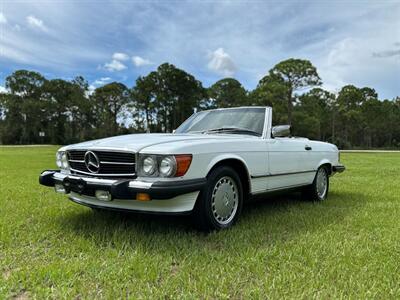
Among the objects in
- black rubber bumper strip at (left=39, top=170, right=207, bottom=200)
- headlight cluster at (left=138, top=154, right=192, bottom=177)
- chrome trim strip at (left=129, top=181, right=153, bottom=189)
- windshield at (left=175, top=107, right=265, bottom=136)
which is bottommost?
black rubber bumper strip at (left=39, top=170, right=207, bottom=200)

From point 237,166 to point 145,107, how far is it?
191ft

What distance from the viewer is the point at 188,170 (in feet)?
10.6

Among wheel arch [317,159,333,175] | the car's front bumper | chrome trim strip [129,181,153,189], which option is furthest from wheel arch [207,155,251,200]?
wheel arch [317,159,333,175]

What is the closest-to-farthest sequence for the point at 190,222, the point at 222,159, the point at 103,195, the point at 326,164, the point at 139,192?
the point at 139,192 → the point at 103,195 → the point at 222,159 → the point at 190,222 → the point at 326,164

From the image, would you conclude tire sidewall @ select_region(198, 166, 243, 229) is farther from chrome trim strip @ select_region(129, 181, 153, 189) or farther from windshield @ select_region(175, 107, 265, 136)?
windshield @ select_region(175, 107, 265, 136)

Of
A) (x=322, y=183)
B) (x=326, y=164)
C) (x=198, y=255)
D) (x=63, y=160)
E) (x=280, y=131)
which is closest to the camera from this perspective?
(x=198, y=255)

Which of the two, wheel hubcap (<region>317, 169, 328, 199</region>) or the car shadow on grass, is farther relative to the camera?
wheel hubcap (<region>317, 169, 328, 199</region>)

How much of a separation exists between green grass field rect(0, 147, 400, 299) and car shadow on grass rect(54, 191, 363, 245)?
0.5 inches

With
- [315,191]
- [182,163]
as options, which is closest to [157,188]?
[182,163]

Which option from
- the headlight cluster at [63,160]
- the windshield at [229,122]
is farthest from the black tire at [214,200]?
the headlight cluster at [63,160]

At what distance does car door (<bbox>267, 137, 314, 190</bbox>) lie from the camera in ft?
14.4

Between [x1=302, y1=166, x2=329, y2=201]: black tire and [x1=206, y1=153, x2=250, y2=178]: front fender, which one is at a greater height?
[x1=206, y1=153, x2=250, y2=178]: front fender

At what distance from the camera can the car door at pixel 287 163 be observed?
438 cm

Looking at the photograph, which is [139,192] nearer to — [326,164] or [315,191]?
[315,191]
